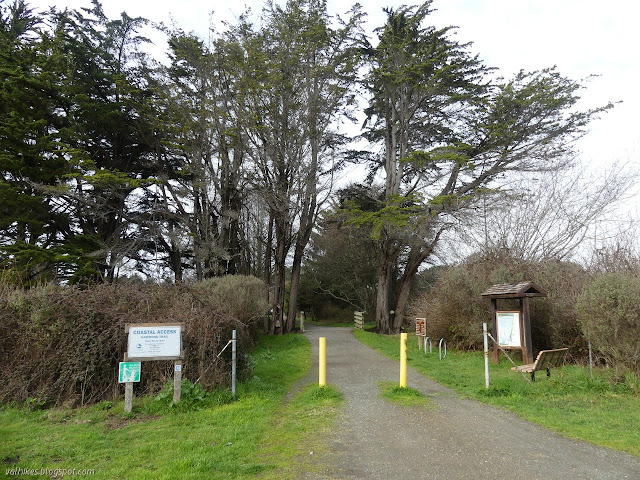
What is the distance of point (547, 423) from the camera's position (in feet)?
20.7

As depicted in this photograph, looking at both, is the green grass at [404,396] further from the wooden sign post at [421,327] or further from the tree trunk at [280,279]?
the tree trunk at [280,279]

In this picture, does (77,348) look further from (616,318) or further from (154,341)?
(616,318)

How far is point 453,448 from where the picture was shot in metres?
5.23

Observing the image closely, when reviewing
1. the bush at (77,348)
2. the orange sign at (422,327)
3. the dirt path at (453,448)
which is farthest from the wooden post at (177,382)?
the orange sign at (422,327)

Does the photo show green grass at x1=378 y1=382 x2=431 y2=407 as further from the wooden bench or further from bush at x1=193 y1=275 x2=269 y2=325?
bush at x1=193 y1=275 x2=269 y2=325

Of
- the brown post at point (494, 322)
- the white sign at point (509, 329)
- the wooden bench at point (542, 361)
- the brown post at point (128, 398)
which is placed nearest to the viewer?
the brown post at point (128, 398)

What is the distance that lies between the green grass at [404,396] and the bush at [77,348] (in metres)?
3.19

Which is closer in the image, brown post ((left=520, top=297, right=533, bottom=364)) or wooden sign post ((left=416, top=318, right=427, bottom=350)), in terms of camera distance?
brown post ((left=520, top=297, right=533, bottom=364))

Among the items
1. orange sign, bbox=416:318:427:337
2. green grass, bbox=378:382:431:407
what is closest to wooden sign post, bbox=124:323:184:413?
green grass, bbox=378:382:431:407

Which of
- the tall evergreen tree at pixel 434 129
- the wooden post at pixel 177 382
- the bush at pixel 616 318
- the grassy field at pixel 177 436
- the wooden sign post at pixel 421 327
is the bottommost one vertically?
the grassy field at pixel 177 436

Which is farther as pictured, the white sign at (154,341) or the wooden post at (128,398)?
the white sign at (154,341)

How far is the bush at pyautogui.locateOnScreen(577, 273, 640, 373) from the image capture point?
8.03 meters

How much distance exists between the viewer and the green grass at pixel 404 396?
7.55m

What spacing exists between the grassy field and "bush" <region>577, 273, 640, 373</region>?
17.5 ft
